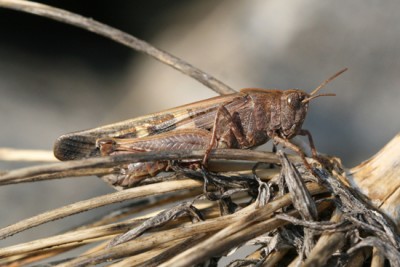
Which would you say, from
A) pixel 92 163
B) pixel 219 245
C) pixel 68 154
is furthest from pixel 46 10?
pixel 219 245

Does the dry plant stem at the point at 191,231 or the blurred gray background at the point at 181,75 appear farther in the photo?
the blurred gray background at the point at 181,75

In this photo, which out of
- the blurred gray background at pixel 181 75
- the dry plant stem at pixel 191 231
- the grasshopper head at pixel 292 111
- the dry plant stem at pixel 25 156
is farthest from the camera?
the blurred gray background at pixel 181 75

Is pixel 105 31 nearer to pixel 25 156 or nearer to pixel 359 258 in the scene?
pixel 25 156

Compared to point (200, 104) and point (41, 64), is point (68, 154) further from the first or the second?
point (41, 64)

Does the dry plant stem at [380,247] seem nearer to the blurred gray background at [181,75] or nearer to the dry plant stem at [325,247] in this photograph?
the dry plant stem at [325,247]

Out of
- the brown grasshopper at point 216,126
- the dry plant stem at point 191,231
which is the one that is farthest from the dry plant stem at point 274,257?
→ the brown grasshopper at point 216,126

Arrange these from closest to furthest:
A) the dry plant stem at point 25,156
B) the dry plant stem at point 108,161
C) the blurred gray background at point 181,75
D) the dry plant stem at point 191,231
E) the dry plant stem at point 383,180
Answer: the dry plant stem at point 108,161, the dry plant stem at point 191,231, the dry plant stem at point 383,180, the dry plant stem at point 25,156, the blurred gray background at point 181,75

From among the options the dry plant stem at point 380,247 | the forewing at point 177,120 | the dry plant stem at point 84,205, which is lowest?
the dry plant stem at point 380,247
